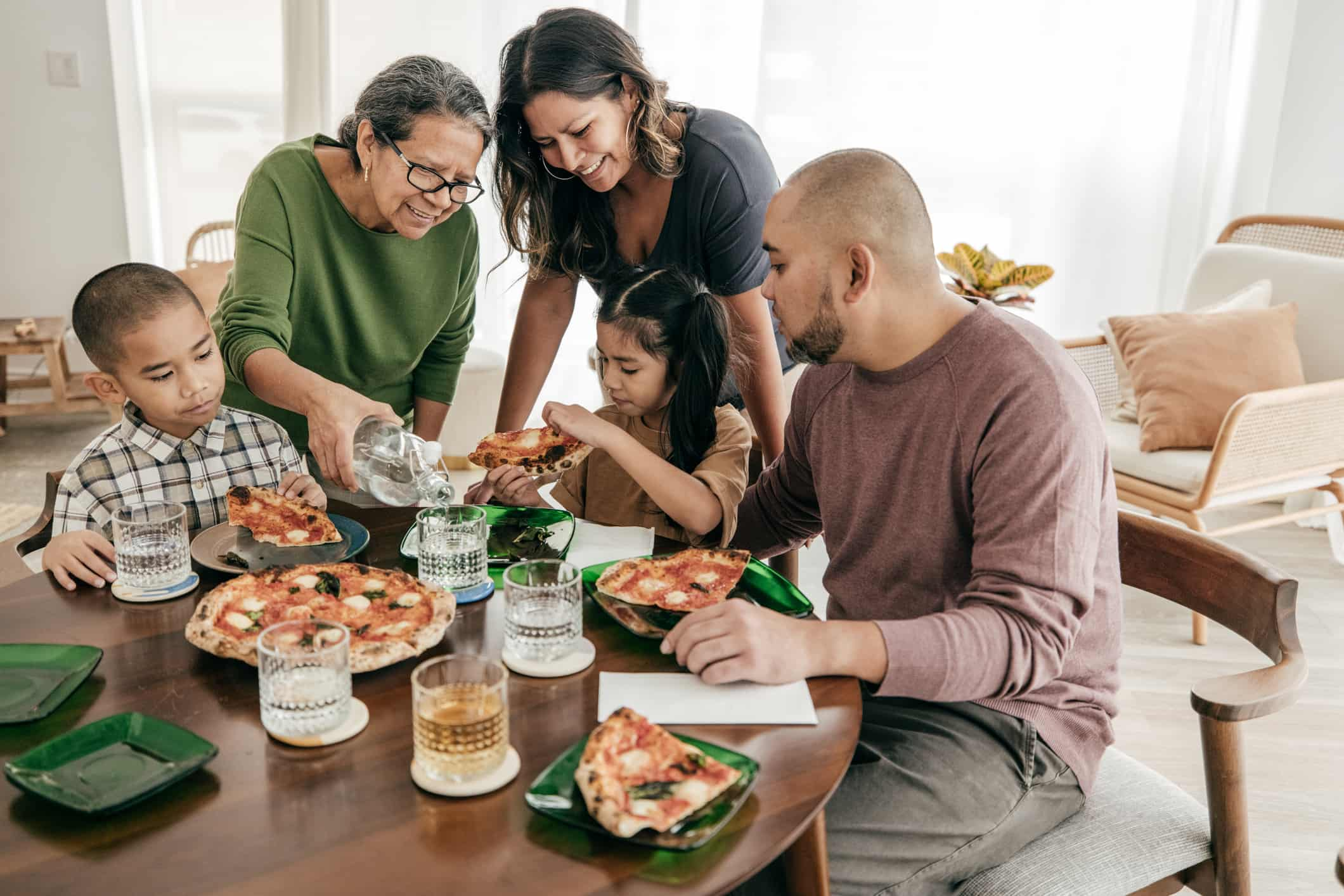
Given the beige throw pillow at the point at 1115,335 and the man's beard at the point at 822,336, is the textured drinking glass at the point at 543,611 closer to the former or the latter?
the man's beard at the point at 822,336

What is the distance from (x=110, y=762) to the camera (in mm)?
1091

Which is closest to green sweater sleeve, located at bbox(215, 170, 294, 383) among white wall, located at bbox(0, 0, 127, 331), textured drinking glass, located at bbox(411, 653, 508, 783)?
textured drinking glass, located at bbox(411, 653, 508, 783)

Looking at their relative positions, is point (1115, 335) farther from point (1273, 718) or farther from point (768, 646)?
point (768, 646)

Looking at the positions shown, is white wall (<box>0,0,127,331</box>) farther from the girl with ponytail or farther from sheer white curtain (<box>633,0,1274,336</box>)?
the girl with ponytail

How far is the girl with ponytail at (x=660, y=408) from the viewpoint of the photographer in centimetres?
200

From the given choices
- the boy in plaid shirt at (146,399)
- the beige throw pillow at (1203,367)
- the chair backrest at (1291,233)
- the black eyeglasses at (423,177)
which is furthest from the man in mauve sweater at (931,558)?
the chair backrest at (1291,233)

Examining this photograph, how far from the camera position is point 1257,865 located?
2.24m

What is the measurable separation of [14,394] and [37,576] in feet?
15.0

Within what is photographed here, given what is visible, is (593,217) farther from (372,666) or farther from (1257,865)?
(1257,865)

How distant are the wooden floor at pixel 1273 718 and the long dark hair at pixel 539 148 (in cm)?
163

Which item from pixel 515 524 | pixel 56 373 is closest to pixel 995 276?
pixel 515 524

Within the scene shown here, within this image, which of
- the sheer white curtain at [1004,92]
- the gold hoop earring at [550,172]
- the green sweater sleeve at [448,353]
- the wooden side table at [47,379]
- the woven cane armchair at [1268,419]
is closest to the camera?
the gold hoop earring at [550,172]

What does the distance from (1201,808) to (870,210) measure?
0.97 m

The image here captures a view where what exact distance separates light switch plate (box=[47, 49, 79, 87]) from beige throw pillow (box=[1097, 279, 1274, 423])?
4858 mm
